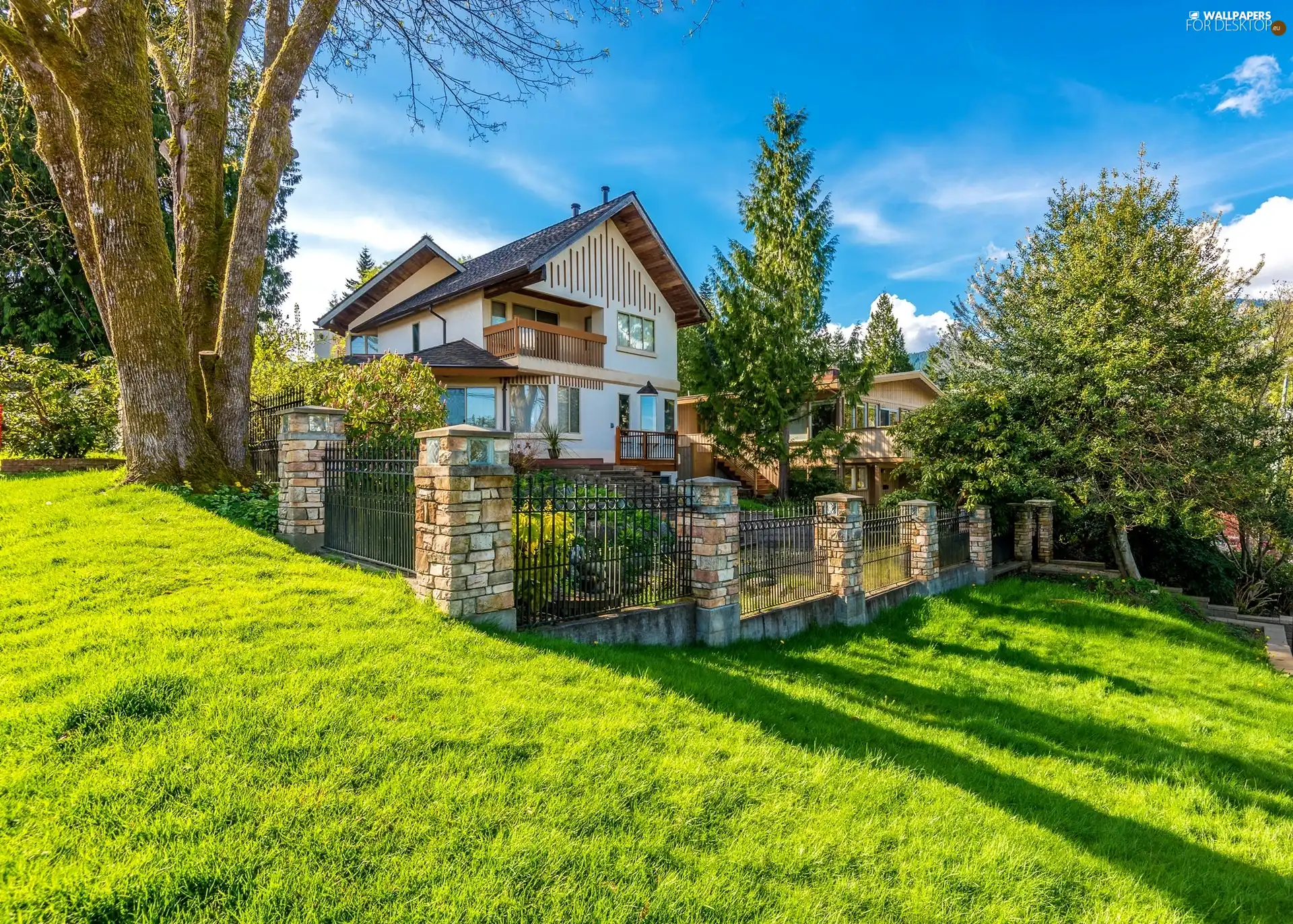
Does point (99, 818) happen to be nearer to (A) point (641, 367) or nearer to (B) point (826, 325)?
(A) point (641, 367)

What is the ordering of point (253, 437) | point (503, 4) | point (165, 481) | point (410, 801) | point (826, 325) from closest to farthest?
point (410, 801) < point (165, 481) < point (503, 4) < point (253, 437) < point (826, 325)

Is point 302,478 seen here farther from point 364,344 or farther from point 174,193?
point 364,344

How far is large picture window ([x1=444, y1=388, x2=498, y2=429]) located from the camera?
18.3 metres

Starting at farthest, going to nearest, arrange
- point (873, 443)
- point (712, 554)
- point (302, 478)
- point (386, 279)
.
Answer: point (873, 443)
point (386, 279)
point (302, 478)
point (712, 554)

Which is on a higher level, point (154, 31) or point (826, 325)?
point (154, 31)

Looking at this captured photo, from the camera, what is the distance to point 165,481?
8.61 metres

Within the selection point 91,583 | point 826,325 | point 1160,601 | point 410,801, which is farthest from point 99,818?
point 826,325

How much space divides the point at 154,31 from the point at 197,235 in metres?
5.00

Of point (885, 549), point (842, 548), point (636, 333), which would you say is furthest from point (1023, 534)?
point (636, 333)

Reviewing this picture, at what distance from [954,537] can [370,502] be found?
11728mm

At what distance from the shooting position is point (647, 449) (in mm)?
21328

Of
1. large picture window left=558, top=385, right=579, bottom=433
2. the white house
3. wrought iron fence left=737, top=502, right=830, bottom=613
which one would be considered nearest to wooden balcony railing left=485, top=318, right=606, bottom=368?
the white house

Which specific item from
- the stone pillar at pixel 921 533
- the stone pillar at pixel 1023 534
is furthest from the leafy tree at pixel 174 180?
the stone pillar at pixel 1023 534

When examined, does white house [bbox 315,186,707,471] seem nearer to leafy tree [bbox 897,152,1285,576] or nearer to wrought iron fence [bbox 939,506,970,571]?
leafy tree [bbox 897,152,1285,576]
